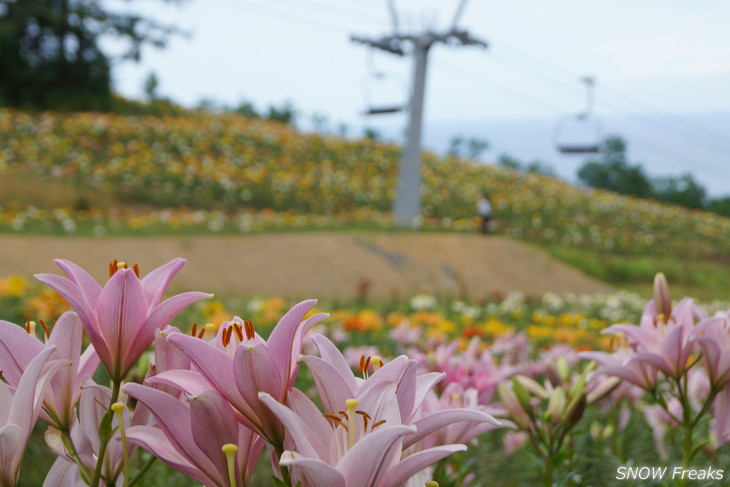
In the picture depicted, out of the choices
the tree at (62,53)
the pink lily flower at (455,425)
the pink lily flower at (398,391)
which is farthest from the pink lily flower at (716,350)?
the tree at (62,53)

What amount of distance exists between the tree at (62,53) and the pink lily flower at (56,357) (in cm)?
2086


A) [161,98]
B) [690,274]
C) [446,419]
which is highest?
[161,98]

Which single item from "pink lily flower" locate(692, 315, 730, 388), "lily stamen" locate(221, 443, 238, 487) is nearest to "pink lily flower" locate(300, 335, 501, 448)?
"lily stamen" locate(221, 443, 238, 487)

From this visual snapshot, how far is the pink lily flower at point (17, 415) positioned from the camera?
79 cm

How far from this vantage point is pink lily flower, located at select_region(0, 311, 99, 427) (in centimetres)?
87

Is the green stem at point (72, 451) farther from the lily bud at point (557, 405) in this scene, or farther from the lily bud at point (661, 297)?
the lily bud at point (661, 297)

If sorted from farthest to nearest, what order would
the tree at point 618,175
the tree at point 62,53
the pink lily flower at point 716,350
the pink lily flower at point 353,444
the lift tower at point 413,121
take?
the tree at point 618,175, the tree at point 62,53, the lift tower at point 413,121, the pink lily flower at point 716,350, the pink lily flower at point 353,444

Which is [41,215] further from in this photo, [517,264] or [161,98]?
[161,98]

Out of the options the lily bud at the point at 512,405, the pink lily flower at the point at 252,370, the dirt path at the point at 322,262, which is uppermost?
the pink lily flower at the point at 252,370

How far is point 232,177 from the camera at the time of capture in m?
18.0

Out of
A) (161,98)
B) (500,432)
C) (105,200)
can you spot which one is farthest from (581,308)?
(161,98)

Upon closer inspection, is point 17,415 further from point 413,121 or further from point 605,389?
point 413,121

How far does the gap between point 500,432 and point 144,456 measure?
156cm

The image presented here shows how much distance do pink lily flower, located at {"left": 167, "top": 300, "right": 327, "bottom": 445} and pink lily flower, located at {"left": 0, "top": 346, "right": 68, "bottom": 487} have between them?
14 centimetres
